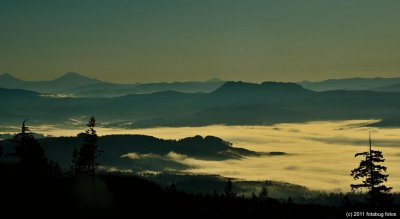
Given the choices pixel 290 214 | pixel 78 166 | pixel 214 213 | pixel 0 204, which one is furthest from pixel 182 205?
pixel 78 166

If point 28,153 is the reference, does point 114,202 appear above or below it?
below

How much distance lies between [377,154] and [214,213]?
21.3 metres

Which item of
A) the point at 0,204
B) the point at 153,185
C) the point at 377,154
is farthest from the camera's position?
the point at 153,185

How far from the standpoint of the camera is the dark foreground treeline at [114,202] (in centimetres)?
5541

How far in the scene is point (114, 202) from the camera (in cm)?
6091

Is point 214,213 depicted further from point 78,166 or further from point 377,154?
point 78,166

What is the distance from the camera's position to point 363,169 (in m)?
60.0

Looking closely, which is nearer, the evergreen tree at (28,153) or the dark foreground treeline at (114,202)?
the dark foreground treeline at (114,202)

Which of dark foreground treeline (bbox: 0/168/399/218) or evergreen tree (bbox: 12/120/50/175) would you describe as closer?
dark foreground treeline (bbox: 0/168/399/218)

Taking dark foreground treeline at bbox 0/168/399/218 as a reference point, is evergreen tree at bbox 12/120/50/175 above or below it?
above

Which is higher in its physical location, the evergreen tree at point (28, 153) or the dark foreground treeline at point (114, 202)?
the evergreen tree at point (28, 153)

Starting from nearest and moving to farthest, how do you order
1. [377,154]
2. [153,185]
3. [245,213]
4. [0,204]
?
1. [0,204]
2. [377,154]
3. [245,213]
4. [153,185]

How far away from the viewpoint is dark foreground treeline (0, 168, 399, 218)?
182 ft

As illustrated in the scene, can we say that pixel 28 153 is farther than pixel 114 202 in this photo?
Yes
